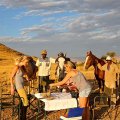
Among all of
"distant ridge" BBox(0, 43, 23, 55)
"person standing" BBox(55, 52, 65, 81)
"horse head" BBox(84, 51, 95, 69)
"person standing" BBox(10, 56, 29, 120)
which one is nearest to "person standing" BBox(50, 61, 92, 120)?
"person standing" BBox(10, 56, 29, 120)

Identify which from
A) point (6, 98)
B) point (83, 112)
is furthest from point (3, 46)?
point (83, 112)

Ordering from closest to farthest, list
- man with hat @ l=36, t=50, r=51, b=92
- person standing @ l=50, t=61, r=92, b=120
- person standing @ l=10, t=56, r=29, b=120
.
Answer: person standing @ l=50, t=61, r=92, b=120 → person standing @ l=10, t=56, r=29, b=120 → man with hat @ l=36, t=50, r=51, b=92

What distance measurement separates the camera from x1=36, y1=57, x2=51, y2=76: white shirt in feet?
45.0

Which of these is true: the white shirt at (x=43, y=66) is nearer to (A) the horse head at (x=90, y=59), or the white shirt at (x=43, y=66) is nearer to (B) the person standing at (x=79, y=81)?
(A) the horse head at (x=90, y=59)

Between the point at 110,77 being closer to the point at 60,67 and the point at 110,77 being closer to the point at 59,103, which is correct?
the point at 60,67

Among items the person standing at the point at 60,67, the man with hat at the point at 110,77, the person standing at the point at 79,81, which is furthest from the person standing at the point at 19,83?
the person standing at the point at 60,67

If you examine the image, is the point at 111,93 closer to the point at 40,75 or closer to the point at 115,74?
the point at 115,74

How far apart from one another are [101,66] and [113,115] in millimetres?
2213

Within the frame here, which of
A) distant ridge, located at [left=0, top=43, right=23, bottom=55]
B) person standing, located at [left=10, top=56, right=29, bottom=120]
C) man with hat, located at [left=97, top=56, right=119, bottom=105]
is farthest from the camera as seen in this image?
distant ridge, located at [left=0, top=43, right=23, bottom=55]

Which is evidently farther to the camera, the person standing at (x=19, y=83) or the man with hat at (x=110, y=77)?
the man with hat at (x=110, y=77)

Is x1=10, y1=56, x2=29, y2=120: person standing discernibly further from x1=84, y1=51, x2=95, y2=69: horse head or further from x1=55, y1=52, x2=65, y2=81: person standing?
x1=84, y1=51, x2=95, y2=69: horse head

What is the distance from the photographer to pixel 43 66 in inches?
539

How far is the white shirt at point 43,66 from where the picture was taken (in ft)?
45.0

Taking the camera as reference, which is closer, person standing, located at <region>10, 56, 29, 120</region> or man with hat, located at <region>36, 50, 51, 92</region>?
person standing, located at <region>10, 56, 29, 120</region>
